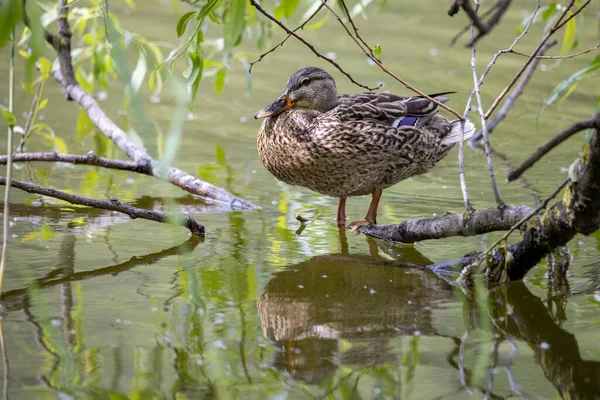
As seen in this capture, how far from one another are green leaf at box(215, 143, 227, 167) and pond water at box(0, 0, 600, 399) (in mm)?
31

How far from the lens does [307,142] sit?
4477 millimetres

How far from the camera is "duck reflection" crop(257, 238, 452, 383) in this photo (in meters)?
2.92

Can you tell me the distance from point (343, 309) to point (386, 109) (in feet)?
5.69

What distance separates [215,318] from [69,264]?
1014 millimetres

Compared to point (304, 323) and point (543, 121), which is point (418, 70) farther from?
point (304, 323)

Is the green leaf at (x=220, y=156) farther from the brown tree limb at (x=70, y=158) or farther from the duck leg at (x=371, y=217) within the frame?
the duck leg at (x=371, y=217)

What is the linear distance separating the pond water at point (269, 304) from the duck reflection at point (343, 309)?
0.01 m

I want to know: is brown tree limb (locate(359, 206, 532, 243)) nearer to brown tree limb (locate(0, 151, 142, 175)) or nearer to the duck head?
the duck head

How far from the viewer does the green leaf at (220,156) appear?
6.10 metres

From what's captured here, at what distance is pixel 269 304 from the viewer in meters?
3.47

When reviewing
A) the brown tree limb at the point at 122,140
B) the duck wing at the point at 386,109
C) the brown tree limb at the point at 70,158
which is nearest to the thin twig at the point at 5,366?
the brown tree limb at the point at 122,140

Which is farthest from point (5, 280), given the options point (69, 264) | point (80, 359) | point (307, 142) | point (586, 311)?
point (586, 311)

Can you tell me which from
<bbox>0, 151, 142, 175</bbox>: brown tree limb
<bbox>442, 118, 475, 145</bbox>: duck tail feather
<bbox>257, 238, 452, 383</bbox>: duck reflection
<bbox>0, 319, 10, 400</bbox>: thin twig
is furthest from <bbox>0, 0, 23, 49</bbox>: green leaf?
<bbox>442, 118, 475, 145</bbox>: duck tail feather

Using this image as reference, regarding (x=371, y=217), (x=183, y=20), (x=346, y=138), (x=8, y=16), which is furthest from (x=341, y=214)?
(x=8, y=16)
